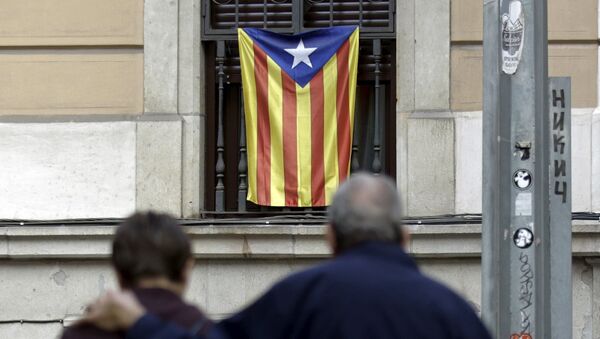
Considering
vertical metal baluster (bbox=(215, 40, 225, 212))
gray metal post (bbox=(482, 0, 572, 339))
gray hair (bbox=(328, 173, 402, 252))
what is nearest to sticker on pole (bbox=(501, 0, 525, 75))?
gray metal post (bbox=(482, 0, 572, 339))

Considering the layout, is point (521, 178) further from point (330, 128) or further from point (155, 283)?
point (155, 283)

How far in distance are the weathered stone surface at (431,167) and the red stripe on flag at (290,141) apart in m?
0.87

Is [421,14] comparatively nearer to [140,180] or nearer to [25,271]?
[140,180]

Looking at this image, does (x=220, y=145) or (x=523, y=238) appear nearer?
(x=523, y=238)

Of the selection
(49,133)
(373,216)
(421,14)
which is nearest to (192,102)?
(49,133)

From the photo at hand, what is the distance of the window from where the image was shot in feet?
39.2

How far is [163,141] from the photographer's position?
11820 mm

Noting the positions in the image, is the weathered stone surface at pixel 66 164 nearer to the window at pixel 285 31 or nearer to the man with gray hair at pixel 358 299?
the window at pixel 285 31

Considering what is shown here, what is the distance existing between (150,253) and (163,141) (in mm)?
7429

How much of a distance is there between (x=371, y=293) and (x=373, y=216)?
0.81 ft

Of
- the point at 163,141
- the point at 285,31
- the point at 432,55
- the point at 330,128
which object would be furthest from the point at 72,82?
the point at 432,55

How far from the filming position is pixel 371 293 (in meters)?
4.30

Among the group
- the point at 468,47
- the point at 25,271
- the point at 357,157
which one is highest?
the point at 468,47

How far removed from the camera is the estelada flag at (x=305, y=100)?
11.8m
